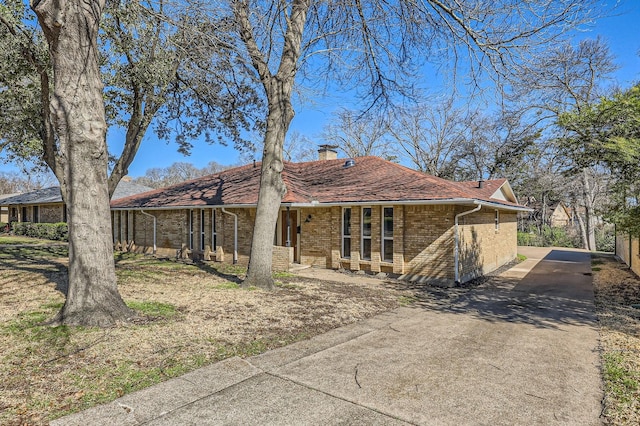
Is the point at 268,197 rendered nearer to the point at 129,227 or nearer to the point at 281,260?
the point at 281,260

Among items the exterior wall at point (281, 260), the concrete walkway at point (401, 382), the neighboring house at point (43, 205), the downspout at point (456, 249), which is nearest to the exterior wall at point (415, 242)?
the downspout at point (456, 249)

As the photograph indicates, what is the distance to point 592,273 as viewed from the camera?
556 inches

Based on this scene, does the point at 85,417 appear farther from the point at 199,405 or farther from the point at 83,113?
the point at 83,113

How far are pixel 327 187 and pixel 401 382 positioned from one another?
11.1 m

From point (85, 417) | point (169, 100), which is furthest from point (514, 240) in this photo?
point (85, 417)

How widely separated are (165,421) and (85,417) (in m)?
0.72

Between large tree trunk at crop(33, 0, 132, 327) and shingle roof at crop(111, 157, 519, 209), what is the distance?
278 inches

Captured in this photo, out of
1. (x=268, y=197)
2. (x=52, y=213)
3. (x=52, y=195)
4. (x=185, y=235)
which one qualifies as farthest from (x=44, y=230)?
(x=268, y=197)

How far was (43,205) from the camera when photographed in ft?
104

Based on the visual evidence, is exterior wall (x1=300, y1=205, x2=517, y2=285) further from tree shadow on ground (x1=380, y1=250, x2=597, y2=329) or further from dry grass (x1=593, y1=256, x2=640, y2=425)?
dry grass (x1=593, y1=256, x2=640, y2=425)

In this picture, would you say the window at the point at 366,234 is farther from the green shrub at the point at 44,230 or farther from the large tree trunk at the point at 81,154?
the green shrub at the point at 44,230

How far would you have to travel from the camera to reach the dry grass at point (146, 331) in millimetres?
3994

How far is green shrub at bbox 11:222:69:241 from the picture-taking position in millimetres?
26234

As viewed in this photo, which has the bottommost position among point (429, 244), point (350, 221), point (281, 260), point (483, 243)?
point (281, 260)
